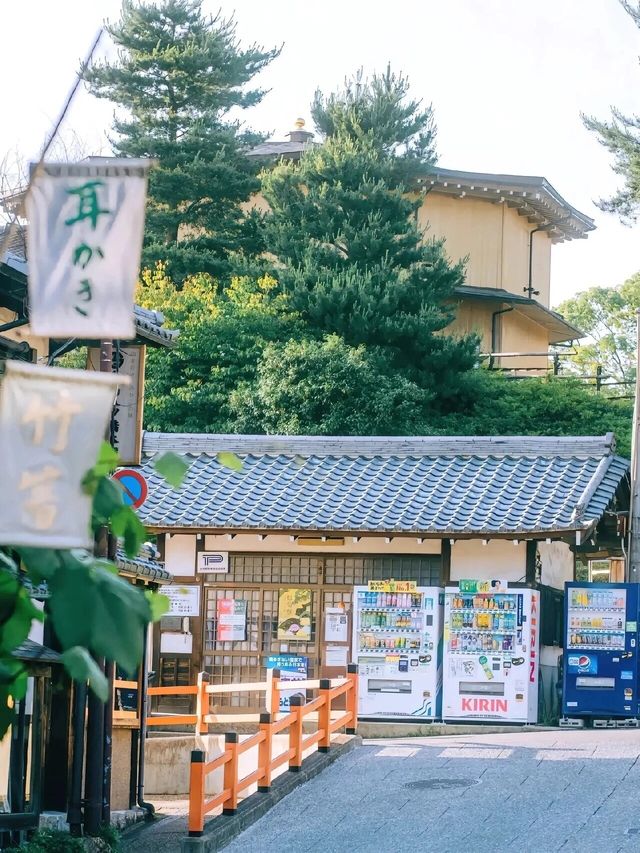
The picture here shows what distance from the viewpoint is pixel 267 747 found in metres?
14.8

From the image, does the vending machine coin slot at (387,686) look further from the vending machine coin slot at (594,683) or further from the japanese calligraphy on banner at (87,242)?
the japanese calligraphy on banner at (87,242)

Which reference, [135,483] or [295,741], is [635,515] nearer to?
[295,741]

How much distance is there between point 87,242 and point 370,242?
27287 millimetres

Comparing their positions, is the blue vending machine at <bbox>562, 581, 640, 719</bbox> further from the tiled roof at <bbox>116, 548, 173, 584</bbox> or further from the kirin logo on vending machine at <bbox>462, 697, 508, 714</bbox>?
the tiled roof at <bbox>116, 548, 173, 584</bbox>

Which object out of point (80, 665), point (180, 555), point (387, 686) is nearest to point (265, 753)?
point (387, 686)

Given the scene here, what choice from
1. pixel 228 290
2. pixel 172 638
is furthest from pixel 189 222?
pixel 172 638

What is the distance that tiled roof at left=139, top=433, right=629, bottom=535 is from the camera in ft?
68.4

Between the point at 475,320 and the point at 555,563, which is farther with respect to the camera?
the point at 475,320

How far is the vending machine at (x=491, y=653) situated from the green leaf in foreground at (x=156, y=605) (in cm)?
1545

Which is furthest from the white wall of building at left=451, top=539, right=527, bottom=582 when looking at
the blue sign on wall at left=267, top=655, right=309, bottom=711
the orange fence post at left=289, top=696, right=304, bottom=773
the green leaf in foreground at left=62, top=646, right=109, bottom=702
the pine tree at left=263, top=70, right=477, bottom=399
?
the green leaf in foreground at left=62, top=646, right=109, bottom=702

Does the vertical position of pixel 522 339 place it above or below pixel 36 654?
above

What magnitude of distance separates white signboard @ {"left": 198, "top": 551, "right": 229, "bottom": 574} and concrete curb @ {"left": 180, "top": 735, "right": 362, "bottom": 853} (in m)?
5.08

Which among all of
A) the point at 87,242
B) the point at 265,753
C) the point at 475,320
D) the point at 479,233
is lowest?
the point at 265,753

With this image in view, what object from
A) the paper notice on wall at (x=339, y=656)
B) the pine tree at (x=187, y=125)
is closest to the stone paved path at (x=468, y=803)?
the paper notice on wall at (x=339, y=656)
